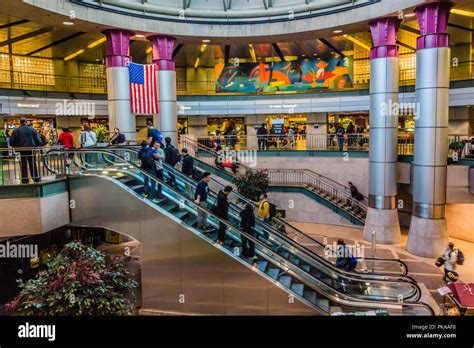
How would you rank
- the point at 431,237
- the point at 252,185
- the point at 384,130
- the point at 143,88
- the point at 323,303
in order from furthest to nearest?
the point at 143,88
the point at 384,130
the point at 252,185
the point at 431,237
the point at 323,303

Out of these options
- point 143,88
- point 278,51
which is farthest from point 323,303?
point 278,51

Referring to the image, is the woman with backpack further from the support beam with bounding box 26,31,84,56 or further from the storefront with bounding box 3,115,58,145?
the support beam with bounding box 26,31,84,56

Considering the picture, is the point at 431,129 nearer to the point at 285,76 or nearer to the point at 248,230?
the point at 248,230

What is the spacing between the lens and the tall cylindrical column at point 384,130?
624 inches

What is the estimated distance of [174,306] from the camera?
979 cm

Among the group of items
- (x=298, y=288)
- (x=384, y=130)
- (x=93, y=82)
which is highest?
(x=93, y=82)

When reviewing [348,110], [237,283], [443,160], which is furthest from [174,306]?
[348,110]

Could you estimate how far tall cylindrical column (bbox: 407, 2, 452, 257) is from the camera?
13867 mm

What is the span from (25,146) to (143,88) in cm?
781

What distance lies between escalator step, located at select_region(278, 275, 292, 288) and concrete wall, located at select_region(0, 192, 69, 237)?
19.9ft

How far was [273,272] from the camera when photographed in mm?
9406
